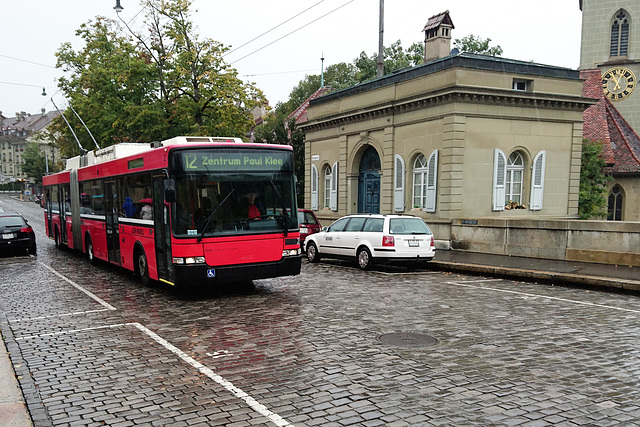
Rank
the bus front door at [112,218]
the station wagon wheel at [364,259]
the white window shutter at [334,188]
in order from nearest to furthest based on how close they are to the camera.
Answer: the bus front door at [112,218] < the station wagon wheel at [364,259] < the white window shutter at [334,188]

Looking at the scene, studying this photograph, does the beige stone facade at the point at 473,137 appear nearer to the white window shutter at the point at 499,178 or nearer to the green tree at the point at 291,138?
the white window shutter at the point at 499,178

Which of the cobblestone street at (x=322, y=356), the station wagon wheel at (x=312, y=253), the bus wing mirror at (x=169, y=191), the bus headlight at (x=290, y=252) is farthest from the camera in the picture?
the station wagon wheel at (x=312, y=253)

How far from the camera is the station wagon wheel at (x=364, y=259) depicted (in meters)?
15.9

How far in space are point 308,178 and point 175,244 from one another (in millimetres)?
21131

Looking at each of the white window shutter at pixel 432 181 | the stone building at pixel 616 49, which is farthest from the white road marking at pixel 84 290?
the stone building at pixel 616 49

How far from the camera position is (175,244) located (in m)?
10.3

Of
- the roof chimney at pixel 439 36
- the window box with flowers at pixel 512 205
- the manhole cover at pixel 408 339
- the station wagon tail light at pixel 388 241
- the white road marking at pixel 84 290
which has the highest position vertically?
the roof chimney at pixel 439 36

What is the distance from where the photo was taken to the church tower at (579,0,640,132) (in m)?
50.1

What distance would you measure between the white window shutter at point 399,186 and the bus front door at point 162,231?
13826 mm

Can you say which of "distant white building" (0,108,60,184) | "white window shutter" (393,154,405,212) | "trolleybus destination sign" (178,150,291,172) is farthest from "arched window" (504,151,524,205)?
"distant white building" (0,108,60,184)

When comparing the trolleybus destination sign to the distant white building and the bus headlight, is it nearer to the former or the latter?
the bus headlight

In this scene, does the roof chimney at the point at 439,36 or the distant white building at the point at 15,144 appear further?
the distant white building at the point at 15,144

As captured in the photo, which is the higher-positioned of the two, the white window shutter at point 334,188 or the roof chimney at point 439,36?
the roof chimney at point 439,36

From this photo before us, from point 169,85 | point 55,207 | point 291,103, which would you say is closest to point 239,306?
point 55,207
